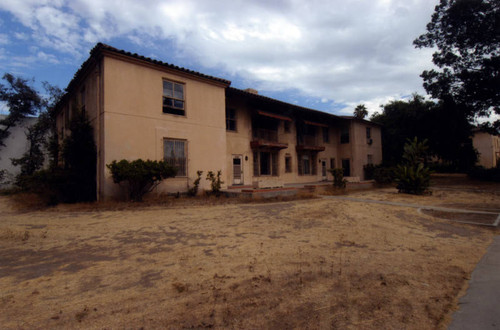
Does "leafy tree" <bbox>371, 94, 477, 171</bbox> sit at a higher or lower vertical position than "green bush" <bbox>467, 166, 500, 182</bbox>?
higher

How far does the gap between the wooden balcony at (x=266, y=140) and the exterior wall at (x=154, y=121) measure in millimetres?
3744

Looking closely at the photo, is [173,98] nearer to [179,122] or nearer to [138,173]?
[179,122]

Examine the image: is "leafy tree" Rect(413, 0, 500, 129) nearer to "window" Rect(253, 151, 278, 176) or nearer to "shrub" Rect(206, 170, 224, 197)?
"window" Rect(253, 151, 278, 176)

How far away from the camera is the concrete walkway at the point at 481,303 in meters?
2.39

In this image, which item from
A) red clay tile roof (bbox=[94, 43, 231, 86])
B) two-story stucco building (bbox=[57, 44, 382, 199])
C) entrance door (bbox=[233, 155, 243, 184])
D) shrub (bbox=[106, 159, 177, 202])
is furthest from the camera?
entrance door (bbox=[233, 155, 243, 184])

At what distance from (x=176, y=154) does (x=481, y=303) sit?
482 inches

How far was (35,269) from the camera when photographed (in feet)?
12.7

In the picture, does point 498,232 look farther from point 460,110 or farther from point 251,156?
point 460,110

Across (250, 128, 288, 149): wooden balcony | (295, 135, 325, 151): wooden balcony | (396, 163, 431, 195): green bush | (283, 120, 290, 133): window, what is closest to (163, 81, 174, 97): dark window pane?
(250, 128, 288, 149): wooden balcony

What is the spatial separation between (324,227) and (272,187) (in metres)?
7.82

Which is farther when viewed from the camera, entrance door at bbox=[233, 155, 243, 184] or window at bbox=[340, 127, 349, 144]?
window at bbox=[340, 127, 349, 144]

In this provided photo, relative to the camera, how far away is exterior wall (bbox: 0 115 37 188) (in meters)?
21.5

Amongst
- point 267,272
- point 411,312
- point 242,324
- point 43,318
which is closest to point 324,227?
point 267,272

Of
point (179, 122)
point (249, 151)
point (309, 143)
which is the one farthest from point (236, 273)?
point (309, 143)
